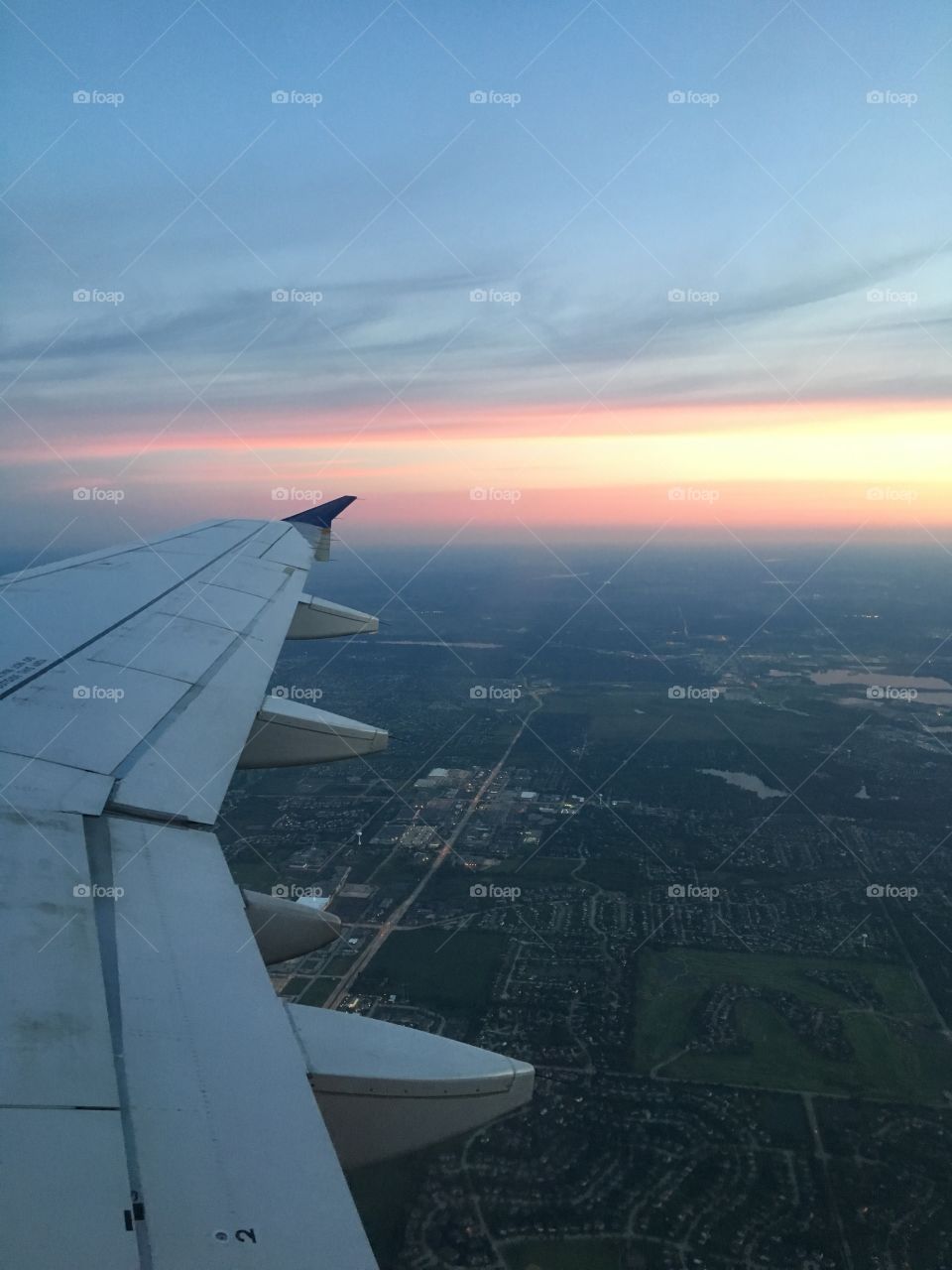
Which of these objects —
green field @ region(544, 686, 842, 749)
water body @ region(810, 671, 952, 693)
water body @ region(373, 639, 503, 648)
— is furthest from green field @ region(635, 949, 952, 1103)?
water body @ region(373, 639, 503, 648)

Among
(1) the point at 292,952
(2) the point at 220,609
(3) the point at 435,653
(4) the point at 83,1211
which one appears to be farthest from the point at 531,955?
(3) the point at 435,653

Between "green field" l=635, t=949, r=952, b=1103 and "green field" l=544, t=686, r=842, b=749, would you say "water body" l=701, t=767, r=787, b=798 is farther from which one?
"green field" l=635, t=949, r=952, b=1103

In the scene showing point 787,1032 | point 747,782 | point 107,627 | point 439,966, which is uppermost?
point 747,782

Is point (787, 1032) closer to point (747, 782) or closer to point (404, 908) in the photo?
point (404, 908)

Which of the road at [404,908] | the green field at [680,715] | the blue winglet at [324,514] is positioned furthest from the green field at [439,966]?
the green field at [680,715]

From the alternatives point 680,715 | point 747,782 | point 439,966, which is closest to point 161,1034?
point 439,966

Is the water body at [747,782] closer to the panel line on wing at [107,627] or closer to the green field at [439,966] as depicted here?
the green field at [439,966]
